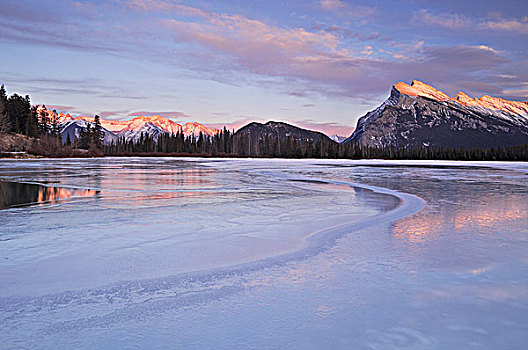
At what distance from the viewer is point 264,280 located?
469cm

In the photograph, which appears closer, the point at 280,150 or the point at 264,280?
the point at 264,280

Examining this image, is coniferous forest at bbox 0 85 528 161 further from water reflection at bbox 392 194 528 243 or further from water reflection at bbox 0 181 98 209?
water reflection at bbox 392 194 528 243

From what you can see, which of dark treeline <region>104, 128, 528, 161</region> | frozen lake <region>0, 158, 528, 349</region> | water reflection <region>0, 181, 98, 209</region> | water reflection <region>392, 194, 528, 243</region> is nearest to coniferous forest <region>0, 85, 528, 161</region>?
dark treeline <region>104, 128, 528, 161</region>

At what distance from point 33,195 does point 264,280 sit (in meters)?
11.7

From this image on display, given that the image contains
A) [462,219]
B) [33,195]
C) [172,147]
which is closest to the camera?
[462,219]

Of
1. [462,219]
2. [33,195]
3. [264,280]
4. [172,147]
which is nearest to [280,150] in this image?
[172,147]

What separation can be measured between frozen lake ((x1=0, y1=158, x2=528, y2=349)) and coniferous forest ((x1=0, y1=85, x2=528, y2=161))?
285ft

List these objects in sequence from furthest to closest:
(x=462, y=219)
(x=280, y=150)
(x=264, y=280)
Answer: (x=280, y=150), (x=462, y=219), (x=264, y=280)

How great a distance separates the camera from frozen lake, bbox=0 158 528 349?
333 cm

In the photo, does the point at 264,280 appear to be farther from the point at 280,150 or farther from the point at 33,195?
the point at 280,150

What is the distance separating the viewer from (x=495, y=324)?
3.51 meters

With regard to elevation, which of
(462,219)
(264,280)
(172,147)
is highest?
(172,147)

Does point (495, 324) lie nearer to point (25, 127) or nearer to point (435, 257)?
point (435, 257)

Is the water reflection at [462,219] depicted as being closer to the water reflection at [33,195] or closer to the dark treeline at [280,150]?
the water reflection at [33,195]
